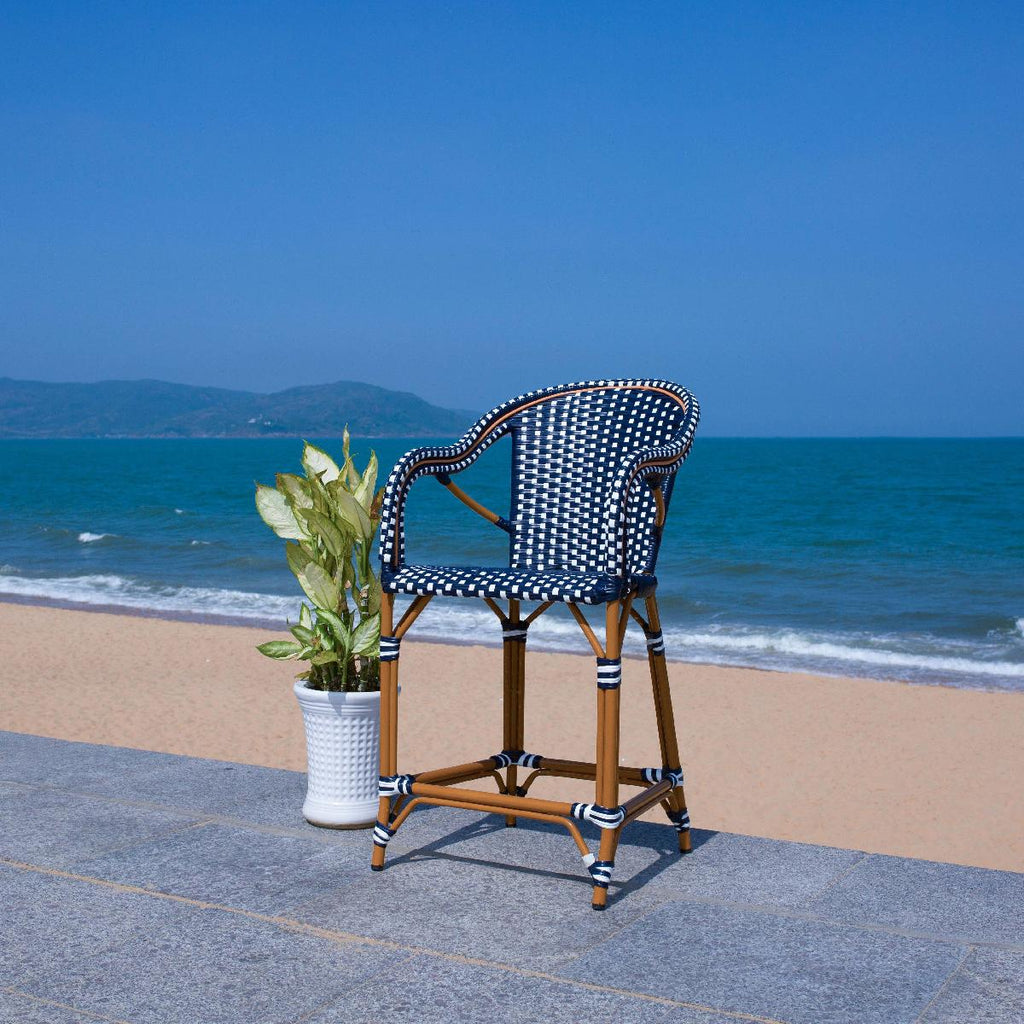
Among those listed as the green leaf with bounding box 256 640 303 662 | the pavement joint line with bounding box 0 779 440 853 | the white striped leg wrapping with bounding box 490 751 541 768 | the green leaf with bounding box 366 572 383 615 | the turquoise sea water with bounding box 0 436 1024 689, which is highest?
the green leaf with bounding box 366 572 383 615

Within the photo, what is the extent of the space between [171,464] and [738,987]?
71150mm

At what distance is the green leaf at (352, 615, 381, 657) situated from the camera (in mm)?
3154

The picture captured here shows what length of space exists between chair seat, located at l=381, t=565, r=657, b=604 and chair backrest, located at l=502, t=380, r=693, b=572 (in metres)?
0.33

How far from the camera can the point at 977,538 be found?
88.6 feet

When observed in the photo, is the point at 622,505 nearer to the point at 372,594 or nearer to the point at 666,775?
the point at 666,775

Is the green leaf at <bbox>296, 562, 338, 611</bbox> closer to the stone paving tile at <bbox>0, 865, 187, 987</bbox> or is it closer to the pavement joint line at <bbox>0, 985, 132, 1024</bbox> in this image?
the stone paving tile at <bbox>0, 865, 187, 987</bbox>

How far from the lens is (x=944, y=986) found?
214cm

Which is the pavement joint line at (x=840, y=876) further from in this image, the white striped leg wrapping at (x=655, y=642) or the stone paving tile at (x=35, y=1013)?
the stone paving tile at (x=35, y=1013)

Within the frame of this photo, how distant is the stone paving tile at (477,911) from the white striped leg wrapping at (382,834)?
0.07m

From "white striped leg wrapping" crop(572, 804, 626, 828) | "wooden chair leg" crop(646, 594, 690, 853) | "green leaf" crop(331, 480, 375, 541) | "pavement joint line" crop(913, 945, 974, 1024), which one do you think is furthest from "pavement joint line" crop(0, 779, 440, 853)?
"pavement joint line" crop(913, 945, 974, 1024)

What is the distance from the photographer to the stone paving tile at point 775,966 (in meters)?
2.07

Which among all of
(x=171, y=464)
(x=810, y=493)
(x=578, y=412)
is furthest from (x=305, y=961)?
(x=171, y=464)

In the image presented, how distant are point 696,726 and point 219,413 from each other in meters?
162

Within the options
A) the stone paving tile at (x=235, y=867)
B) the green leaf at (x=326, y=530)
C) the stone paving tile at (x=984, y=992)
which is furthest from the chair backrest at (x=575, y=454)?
the stone paving tile at (x=984, y=992)
